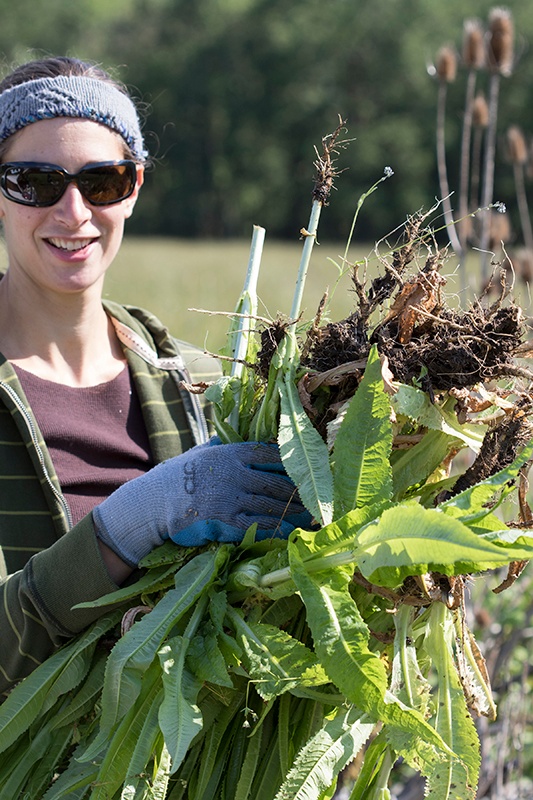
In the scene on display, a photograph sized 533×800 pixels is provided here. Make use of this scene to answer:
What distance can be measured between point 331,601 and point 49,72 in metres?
1.28

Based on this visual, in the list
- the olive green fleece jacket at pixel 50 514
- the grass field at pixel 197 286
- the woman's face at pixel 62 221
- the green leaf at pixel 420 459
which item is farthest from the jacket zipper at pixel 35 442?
the grass field at pixel 197 286

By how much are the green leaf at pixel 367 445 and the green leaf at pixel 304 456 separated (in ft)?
0.09

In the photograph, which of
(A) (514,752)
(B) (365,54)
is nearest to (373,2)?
(B) (365,54)

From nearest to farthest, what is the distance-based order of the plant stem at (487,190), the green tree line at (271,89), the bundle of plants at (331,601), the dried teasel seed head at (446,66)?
the bundle of plants at (331,601) < the plant stem at (487,190) < the dried teasel seed head at (446,66) < the green tree line at (271,89)

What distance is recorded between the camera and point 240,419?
1.38 m

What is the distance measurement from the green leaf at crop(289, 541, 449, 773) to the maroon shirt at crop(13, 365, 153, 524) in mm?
716

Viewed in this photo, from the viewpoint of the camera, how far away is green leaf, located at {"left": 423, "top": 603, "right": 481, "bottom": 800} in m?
1.10

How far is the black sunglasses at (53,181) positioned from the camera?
1.70 m

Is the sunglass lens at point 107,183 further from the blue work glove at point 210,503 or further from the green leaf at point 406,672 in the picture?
the green leaf at point 406,672

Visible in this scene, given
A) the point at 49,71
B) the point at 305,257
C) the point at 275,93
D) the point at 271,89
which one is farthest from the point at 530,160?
the point at 271,89

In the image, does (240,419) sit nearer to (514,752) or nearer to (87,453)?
(87,453)

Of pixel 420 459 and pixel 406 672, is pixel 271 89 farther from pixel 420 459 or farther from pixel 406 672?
pixel 406 672

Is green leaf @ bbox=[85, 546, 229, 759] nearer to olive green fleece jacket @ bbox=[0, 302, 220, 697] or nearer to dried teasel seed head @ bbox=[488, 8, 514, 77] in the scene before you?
olive green fleece jacket @ bbox=[0, 302, 220, 697]

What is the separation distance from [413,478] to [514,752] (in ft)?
6.00
